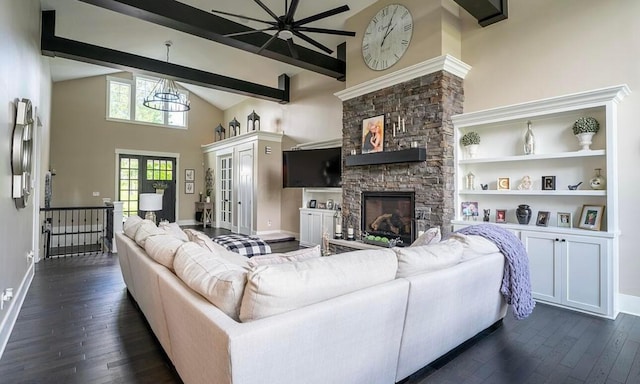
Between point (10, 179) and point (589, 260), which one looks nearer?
point (10, 179)

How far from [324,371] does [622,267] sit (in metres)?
3.47

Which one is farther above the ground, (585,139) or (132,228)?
(585,139)

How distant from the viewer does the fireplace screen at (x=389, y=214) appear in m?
4.74

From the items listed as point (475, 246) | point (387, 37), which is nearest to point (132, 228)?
Answer: point (475, 246)

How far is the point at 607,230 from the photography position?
314cm

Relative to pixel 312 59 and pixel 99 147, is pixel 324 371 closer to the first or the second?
pixel 312 59

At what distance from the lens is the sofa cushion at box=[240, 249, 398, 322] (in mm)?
1354

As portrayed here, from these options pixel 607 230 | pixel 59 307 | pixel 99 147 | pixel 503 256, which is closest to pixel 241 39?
A: pixel 59 307

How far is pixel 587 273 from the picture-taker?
10.5ft

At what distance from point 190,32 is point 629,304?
Answer: 6012mm

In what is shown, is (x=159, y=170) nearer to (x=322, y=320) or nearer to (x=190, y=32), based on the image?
(x=190, y=32)

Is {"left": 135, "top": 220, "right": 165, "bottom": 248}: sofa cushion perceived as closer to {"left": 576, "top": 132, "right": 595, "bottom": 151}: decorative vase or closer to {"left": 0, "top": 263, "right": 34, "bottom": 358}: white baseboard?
{"left": 0, "top": 263, "right": 34, "bottom": 358}: white baseboard

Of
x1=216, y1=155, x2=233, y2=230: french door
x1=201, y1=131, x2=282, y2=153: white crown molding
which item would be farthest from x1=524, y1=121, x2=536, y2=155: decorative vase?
x1=216, y1=155, x2=233, y2=230: french door

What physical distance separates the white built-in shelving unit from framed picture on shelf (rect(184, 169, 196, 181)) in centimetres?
877
